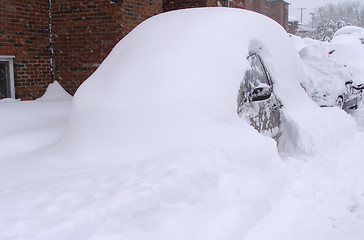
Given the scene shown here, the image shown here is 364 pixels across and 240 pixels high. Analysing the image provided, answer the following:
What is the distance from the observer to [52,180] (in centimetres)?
313

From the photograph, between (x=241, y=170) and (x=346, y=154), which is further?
(x=346, y=154)

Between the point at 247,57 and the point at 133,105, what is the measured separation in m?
1.56

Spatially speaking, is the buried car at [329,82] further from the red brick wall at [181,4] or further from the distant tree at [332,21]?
the distant tree at [332,21]

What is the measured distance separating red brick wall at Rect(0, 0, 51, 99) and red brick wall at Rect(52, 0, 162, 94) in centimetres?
24

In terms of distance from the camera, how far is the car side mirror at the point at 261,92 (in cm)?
451

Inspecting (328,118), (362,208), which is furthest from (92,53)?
(362,208)

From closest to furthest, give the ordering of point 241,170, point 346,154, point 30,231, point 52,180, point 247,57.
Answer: point 30,231, point 52,180, point 241,170, point 247,57, point 346,154

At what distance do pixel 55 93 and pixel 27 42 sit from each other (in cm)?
113

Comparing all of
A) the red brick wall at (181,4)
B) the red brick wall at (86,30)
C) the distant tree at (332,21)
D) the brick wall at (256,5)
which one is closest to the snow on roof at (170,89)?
the red brick wall at (86,30)

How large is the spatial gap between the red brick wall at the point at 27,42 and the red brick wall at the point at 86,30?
24 centimetres

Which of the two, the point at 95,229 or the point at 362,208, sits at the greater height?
the point at 95,229

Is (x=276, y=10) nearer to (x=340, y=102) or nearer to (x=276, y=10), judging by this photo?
(x=276, y=10)

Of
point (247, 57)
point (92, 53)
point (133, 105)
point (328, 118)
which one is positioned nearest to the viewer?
point (133, 105)

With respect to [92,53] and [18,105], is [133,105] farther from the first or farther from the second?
[92,53]
